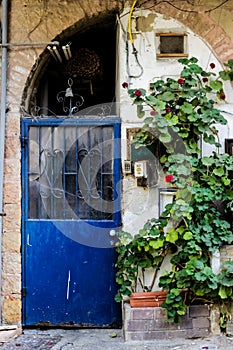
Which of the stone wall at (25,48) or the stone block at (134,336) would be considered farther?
the stone wall at (25,48)

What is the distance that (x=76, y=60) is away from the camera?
529cm

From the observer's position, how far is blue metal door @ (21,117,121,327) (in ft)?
15.4

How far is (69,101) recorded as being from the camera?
5.27 m

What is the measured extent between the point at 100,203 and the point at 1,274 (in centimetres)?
124

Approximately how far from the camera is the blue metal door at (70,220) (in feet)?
15.4

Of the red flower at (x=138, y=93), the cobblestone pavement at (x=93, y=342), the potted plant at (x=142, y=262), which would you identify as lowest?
the cobblestone pavement at (x=93, y=342)

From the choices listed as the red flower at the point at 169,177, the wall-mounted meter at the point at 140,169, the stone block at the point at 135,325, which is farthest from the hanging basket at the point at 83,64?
the stone block at the point at 135,325

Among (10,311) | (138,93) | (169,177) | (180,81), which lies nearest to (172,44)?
(180,81)

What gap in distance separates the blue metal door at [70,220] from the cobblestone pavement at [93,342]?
14 cm

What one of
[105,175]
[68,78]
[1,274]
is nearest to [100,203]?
[105,175]

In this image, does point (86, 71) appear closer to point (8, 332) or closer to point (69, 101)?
point (69, 101)

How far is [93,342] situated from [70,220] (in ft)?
4.00

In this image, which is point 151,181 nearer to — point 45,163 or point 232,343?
point 45,163

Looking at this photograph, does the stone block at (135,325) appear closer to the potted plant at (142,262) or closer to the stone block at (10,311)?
the potted plant at (142,262)
